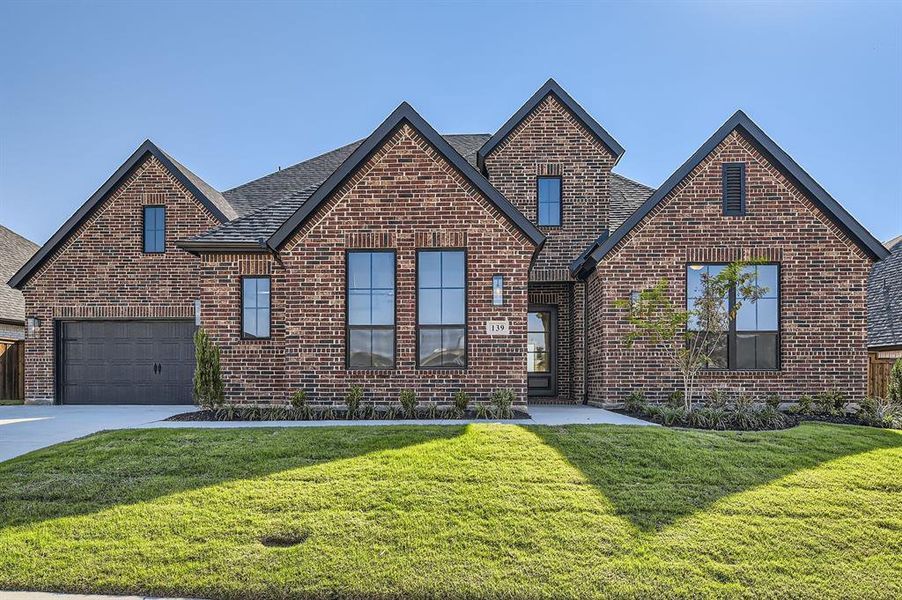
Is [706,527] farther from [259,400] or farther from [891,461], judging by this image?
[259,400]

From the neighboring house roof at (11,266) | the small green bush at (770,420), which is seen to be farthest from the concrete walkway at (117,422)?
the neighboring house roof at (11,266)

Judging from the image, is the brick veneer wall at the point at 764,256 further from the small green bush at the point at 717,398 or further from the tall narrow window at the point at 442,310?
the tall narrow window at the point at 442,310

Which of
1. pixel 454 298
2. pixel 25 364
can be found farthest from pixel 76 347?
pixel 454 298

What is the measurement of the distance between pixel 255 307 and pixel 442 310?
4154 millimetres

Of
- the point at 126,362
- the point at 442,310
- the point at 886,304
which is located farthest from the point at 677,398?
the point at 126,362

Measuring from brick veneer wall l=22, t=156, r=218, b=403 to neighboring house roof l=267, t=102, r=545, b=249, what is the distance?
514 centimetres

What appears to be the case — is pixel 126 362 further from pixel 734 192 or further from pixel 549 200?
pixel 734 192

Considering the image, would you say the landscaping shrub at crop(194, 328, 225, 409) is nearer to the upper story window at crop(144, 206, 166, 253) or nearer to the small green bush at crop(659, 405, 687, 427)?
the upper story window at crop(144, 206, 166, 253)

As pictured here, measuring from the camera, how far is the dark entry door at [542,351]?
1394 centimetres

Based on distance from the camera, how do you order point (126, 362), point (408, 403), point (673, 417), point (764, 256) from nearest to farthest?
1. point (673, 417)
2. point (408, 403)
3. point (764, 256)
4. point (126, 362)

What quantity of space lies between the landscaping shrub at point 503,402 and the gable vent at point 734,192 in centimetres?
614

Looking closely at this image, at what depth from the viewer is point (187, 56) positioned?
13.4m

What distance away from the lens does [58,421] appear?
34.2 ft

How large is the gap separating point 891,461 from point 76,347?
1738 cm
